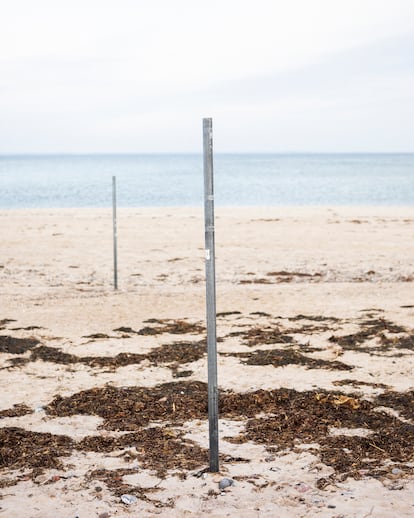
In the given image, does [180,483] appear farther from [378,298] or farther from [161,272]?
[161,272]

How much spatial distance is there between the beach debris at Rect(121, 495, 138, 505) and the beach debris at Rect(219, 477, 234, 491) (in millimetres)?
611

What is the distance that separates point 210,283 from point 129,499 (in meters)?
1.58

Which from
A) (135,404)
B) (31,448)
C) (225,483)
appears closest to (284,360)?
(135,404)

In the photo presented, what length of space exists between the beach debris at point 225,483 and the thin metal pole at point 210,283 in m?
0.18

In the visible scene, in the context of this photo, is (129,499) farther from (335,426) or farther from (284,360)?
(284,360)

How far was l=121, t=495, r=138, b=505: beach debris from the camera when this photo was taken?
15.0ft

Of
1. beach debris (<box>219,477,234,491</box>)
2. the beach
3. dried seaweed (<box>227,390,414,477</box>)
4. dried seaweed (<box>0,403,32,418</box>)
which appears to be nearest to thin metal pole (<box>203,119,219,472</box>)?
beach debris (<box>219,477,234,491</box>)

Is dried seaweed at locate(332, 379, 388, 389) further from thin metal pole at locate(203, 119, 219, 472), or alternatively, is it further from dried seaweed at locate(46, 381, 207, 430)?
thin metal pole at locate(203, 119, 219, 472)

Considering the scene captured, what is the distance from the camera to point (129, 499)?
4.60 metres

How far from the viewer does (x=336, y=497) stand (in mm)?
4629

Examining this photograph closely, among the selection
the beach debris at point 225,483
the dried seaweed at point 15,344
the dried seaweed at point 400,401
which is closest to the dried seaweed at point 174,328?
the dried seaweed at point 15,344

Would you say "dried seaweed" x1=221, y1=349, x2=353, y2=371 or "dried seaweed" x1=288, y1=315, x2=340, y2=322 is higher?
"dried seaweed" x1=288, y1=315, x2=340, y2=322

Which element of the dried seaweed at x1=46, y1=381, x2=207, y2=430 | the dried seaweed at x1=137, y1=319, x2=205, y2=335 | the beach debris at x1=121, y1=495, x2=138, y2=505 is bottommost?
the dried seaweed at x1=46, y1=381, x2=207, y2=430

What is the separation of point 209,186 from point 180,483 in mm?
2134
